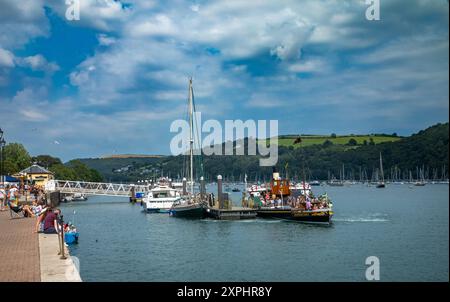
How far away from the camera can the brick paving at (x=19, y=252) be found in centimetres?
1977

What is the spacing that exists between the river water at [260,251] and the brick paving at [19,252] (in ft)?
13.3

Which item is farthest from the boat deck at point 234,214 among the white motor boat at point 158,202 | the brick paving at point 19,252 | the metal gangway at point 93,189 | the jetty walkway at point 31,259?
the metal gangway at point 93,189

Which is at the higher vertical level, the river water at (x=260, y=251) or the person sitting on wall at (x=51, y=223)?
the person sitting on wall at (x=51, y=223)

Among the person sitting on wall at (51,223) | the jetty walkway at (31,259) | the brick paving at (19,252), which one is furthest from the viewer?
the person sitting on wall at (51,223)

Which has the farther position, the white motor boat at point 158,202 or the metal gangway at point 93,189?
the metal gangway at point 93,189

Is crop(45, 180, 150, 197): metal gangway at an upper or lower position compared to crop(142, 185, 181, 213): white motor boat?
upper

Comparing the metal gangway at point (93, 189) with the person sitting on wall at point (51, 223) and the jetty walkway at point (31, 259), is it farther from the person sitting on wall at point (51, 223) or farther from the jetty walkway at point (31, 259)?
the jetty walkway at point (31, 259)

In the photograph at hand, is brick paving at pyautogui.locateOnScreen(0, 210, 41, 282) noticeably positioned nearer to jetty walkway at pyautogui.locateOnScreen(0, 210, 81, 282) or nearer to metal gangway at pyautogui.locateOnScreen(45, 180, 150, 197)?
jetty walkway at pyautogui.locateOnScreen(0, 210, 81, 282)

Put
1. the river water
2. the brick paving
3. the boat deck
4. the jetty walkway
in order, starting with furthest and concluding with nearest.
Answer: the boat deck
the river water
the brick paving
the jetty walkway

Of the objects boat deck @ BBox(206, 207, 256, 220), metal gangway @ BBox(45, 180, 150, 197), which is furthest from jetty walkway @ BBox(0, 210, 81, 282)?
metal gangway @ BBox(45, 180, 150, 197)

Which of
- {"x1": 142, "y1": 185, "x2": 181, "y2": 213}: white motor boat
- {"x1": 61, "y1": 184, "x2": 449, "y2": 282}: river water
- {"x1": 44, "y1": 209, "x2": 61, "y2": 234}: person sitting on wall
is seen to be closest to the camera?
{"x1": 61, "y1": 184, "x2": 449, "y2": 282}: river water

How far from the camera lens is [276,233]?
51.3 metres

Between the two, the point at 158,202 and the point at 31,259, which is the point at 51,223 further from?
the point at 158,202

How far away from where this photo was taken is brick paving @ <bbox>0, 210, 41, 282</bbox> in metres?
19.8
